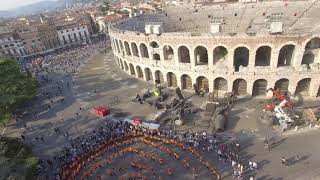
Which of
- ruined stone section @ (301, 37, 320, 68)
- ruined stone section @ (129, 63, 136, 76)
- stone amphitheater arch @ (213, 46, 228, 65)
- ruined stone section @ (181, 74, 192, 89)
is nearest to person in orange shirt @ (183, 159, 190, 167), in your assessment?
ruined stone section @ (181, 74, 192, 89)

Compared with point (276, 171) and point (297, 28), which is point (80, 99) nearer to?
point (276, 171)

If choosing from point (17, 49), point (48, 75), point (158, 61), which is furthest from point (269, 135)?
point (17, 49)

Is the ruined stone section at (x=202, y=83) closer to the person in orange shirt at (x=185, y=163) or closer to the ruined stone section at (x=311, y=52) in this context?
the ruined stone section at (x=311, y=52)

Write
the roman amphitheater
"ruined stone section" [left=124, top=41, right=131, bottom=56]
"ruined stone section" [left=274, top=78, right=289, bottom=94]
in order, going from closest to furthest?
the roman amphitheater < "ruined stone section" [left=274, top=78, right=289, bottom=94] < "ruined stone section" [left=124, top=41, right=131, bottom=56]

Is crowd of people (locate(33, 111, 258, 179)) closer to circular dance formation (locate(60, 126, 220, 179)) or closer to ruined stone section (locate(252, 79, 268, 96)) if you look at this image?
circular dance formation (locate(60, 126, 220, 179))

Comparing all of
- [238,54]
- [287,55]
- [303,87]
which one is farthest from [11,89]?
[303,87]

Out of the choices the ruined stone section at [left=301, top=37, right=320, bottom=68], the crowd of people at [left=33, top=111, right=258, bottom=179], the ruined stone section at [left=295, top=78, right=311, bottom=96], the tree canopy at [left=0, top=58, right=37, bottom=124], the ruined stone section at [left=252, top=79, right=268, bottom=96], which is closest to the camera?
the crowd of people at [left=33, top=111, right=258, bottom=179]

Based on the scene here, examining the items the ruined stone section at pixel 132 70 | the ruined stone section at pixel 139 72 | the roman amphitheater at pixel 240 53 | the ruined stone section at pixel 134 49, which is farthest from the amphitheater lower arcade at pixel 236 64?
the ruined stone section at pixel 132 70

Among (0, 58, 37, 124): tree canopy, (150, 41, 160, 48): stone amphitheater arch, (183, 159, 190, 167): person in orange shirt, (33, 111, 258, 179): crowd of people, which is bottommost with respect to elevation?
(183, 159, 190, 167): person in orange shirt
